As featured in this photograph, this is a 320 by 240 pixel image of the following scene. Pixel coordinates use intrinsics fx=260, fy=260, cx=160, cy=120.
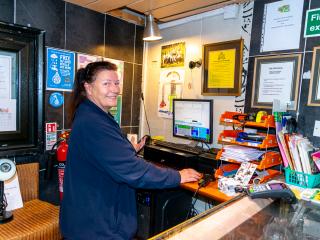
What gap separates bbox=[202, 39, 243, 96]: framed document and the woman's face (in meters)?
1.26

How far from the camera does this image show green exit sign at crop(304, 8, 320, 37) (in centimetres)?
183

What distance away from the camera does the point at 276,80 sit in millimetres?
2037

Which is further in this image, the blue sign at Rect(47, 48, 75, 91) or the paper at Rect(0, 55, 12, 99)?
the blue sign at Rect(47, 48, 75, 91)

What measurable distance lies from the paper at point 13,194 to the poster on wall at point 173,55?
182cm

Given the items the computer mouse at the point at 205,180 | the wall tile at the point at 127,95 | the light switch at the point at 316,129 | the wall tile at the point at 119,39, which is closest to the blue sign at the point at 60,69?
the wall tile at the point at 119,39

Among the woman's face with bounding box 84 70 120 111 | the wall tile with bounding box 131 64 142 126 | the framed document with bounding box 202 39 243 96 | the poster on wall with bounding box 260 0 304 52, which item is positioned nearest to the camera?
the woman's face with bounding box 84 70 120 111

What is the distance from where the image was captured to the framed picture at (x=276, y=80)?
1941 mm

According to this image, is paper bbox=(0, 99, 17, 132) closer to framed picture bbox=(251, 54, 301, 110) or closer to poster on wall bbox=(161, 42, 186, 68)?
poster on wall bbox=(161, 42, 186, 68)

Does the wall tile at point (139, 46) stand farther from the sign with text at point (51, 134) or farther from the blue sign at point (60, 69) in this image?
the sign with text at point (51, 134)

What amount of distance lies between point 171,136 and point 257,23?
1.38 meters

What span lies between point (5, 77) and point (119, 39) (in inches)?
47.6

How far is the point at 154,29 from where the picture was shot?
2.40 metres

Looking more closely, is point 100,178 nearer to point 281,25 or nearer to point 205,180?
point 205,180

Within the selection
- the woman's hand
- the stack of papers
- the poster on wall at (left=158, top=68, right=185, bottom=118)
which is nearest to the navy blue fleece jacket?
the woman's hand
